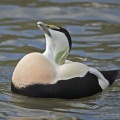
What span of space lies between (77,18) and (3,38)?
6.16ft

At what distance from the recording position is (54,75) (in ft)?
21.6

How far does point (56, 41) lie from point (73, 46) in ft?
8.25

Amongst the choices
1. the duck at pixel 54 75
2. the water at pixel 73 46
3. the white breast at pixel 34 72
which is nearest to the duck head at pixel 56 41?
the duck at pixel 54 75

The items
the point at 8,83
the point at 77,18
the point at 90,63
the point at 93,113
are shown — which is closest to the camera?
the point at 93,113

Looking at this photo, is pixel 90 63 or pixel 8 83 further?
pixel 90 63

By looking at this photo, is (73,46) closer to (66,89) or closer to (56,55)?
(56,55)

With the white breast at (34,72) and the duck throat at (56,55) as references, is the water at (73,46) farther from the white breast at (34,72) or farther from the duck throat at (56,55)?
the duck throat at (56,55)

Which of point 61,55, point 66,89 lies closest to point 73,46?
point 61,55

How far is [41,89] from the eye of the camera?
659cm

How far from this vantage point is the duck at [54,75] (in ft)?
21.6

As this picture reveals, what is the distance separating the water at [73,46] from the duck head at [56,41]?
0.46 m

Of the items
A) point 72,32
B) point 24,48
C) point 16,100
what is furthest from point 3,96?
point 72,32

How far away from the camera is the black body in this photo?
259 inches

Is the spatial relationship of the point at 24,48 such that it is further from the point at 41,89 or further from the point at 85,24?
the point at 41,89
